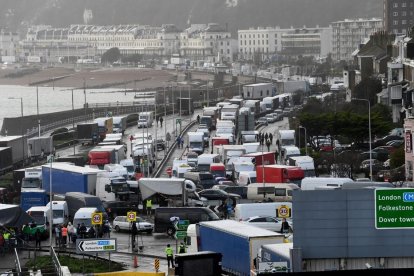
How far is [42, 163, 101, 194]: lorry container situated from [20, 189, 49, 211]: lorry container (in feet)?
3.72

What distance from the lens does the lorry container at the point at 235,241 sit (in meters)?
15.5

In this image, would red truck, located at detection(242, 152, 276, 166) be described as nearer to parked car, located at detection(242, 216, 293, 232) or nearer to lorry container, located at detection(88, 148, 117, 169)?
lorry container, located at detection(88, 148, 117, 169)

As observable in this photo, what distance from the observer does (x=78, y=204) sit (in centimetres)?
2220

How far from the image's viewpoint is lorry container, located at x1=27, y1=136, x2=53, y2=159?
3278 centimetres

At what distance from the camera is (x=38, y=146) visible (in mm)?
32969

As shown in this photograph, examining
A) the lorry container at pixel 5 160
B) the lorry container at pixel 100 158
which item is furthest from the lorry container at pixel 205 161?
the lorry container at pixel 5 160

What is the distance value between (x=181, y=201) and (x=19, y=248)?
13.8 ft

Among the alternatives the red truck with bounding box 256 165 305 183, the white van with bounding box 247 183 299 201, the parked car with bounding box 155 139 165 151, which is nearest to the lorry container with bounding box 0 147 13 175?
the parked car with bounding box 155 139 165 151

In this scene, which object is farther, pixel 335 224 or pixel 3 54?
pixel 3 54

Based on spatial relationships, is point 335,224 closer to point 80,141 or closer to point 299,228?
point 299,228

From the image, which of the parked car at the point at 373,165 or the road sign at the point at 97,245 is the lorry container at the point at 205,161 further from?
the road sign at the point at 97,245

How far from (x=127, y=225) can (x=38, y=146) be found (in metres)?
12.3

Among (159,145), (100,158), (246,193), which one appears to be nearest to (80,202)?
(246,193)

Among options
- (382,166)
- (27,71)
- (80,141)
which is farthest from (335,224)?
(27,71)
